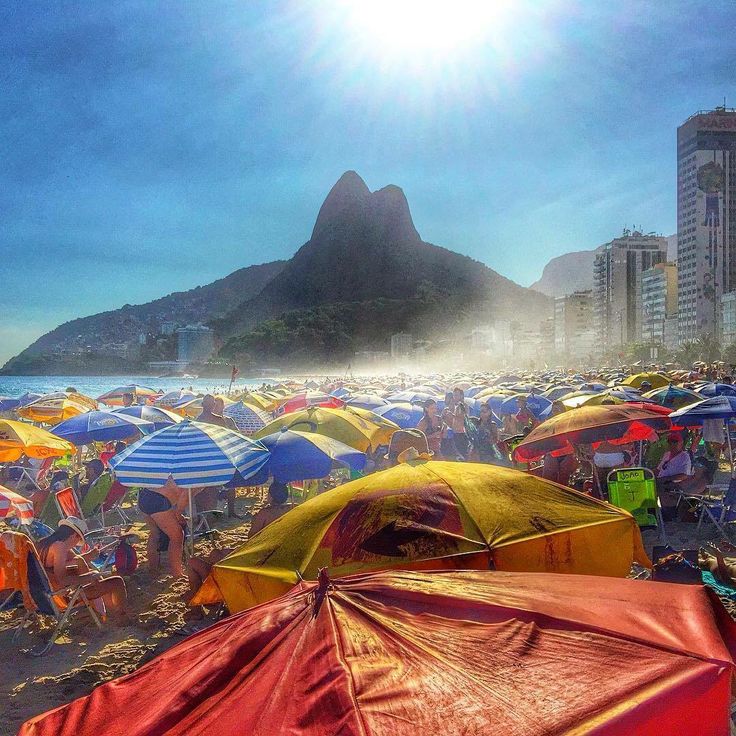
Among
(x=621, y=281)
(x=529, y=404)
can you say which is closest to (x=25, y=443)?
(x=529, y=404)

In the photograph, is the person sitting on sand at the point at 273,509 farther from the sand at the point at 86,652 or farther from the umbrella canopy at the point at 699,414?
the umbrella canopy at the point at 699,414

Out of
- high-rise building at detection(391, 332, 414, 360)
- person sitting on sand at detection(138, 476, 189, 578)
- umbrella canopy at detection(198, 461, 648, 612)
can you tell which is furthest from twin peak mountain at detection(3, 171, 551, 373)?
umbrella canopy at detection(198, 461, 648, 612)

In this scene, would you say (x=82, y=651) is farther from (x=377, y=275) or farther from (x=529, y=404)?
(x=377, y=275)

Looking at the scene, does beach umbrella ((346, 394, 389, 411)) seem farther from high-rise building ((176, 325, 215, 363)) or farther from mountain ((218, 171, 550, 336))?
mountain ((218, 171, 550, 336))

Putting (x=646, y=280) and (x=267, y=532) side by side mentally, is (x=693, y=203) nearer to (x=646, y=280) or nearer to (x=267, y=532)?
(x=646, y=280)

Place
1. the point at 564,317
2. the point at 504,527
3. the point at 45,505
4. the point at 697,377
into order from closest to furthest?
1. the point at 504,527
2. the point at 45,505
3. the point at 697,377
4. the point at 564,317

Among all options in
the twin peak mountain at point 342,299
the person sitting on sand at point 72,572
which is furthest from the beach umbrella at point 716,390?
the twin peak mountain at point 342,299

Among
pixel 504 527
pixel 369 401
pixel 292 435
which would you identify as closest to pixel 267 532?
pixel 504 527
